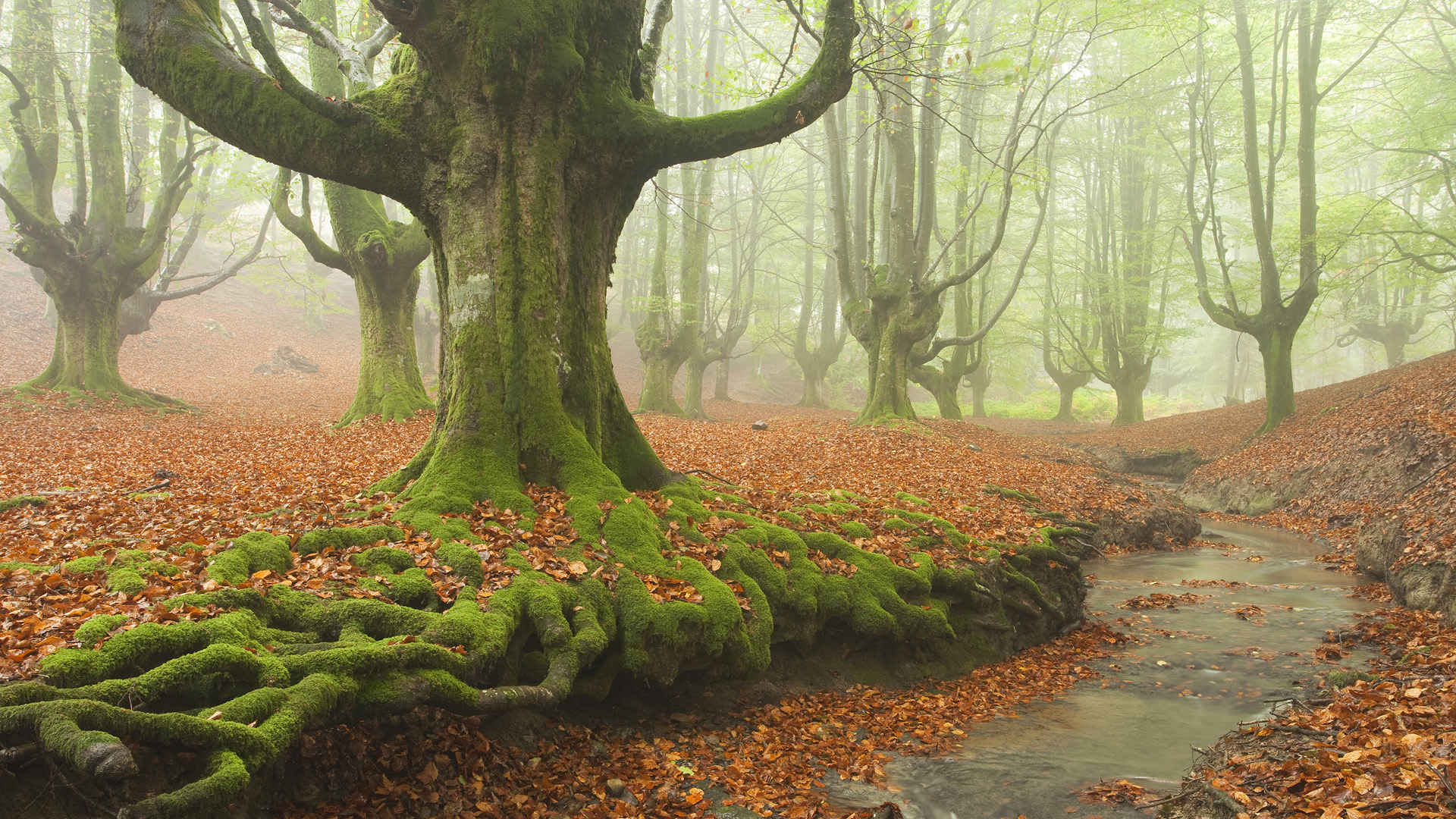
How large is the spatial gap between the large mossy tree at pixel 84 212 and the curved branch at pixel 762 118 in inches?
536

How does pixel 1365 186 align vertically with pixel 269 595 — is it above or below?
above

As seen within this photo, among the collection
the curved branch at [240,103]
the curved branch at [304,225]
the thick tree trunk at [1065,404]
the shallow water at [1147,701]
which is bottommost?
the shallow water at [1147,701]

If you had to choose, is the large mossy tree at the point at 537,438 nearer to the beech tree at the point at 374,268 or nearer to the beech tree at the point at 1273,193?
the beech tree at the point at 374,268

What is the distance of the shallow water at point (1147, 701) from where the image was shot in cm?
489

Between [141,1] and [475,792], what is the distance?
6849 millimetres

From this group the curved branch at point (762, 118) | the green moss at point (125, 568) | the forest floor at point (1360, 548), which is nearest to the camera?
the forest floor at point (1360, 548)

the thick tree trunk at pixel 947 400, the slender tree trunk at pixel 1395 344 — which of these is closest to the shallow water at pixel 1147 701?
the thick tree trunk at pixel 947 400

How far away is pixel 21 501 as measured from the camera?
718 cm

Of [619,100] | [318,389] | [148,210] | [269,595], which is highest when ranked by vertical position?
[148,210]

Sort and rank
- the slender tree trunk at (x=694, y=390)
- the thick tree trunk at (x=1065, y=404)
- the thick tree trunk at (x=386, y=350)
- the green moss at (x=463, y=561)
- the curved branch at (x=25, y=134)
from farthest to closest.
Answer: the thick tree trunk at (x=1065, y=404), the slender tree trunk at (x=694, y=390), the thick tree trunk at (x=386, y=350), the curved branch at (x=25, y=134), the green moss at (x=463, y=561)

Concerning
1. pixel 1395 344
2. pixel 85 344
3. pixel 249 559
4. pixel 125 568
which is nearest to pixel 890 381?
pixel 249 559

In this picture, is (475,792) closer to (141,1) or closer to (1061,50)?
(141,1)

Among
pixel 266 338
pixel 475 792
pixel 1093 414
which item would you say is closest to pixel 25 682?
pixel 475 792

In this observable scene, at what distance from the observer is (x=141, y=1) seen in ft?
20.5
